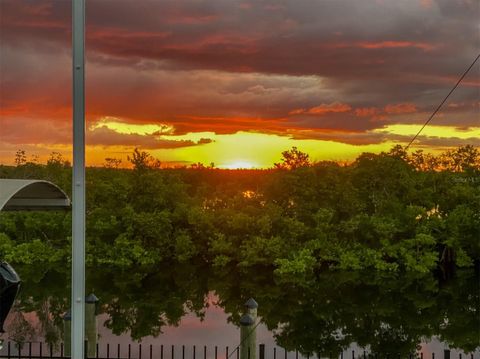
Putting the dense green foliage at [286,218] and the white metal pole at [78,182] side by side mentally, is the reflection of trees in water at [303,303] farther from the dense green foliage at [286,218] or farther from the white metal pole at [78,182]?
the white metal pole at [78,182]

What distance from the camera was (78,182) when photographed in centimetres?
114

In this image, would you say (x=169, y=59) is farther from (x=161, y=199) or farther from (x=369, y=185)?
(x=369, y=185)

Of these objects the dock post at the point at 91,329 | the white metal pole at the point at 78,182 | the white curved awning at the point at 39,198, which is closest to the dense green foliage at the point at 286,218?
the dock post at the point at 91,329

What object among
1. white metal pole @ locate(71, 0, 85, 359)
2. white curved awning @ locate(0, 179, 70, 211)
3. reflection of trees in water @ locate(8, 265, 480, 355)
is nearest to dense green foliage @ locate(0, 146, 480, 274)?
reflection of trees in water @ locate(8, 265, 480, 355)

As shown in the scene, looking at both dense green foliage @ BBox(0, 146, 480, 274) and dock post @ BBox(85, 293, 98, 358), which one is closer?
dock post @ BBox(85, 293, 98, 358)

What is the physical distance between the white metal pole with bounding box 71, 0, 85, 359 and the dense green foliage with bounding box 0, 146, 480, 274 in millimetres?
9083

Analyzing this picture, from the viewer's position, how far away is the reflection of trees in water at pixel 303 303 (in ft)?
30.2

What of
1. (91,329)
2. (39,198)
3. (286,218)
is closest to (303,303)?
(286,218)

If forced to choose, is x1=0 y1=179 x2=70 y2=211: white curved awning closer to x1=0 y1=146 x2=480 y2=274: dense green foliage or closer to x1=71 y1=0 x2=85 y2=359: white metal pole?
x1=71 y1=0 x2=85 y2=359: white metal pole

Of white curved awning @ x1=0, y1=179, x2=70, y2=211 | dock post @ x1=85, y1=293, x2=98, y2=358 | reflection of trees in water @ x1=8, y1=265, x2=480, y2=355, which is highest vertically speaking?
white curved awning @ x1=0, y1=179, x2=70, y2=211

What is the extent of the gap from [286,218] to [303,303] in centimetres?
155

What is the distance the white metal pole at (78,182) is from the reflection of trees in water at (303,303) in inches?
310

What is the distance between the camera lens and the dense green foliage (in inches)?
405

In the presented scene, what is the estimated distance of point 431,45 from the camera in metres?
13.0
